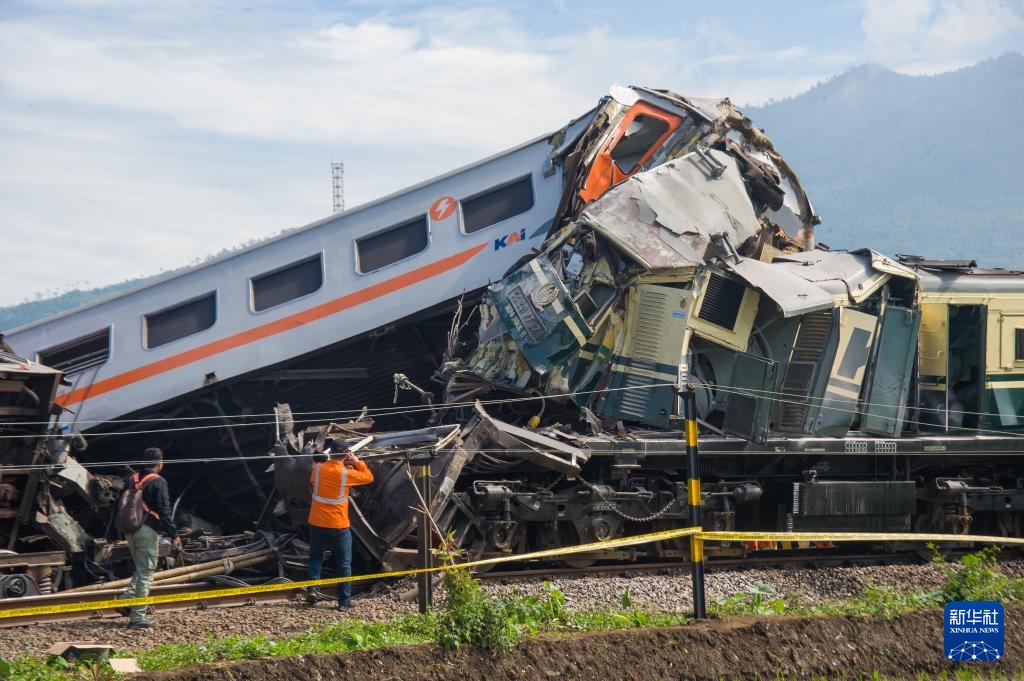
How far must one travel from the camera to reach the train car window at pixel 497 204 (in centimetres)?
1395

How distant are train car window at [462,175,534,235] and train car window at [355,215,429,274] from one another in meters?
0.56

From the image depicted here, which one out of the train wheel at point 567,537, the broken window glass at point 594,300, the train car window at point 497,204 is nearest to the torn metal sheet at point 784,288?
the broken window glass at point 594,300

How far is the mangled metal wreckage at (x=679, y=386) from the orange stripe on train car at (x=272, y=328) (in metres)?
0.83

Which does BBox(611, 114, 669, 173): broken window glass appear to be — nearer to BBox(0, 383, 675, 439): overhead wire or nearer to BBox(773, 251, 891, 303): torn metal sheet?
BBox(773, 251, 891, 303): torn metal sheet

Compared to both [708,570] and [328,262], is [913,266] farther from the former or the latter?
[328,262]

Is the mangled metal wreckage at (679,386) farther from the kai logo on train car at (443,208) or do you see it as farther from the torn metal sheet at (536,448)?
the kai logo on train car at (443,208)

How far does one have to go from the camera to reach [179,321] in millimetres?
13422

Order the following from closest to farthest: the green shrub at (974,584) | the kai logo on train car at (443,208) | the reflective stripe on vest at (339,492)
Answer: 1. the green shrub at (974,584)
2. the reflective stripe on vest at (339,492)
3. the kai logo on train car at (443,208)

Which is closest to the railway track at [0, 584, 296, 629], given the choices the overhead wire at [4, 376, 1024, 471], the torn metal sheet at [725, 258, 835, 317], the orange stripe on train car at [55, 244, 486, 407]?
the overhead wire at [4, 376, 1024, 471]

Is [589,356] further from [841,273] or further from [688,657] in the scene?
[688,657]

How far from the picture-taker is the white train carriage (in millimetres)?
13258

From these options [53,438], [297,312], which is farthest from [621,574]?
[53,438]

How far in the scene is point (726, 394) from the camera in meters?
12.5

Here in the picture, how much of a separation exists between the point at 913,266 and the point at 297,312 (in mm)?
7468
